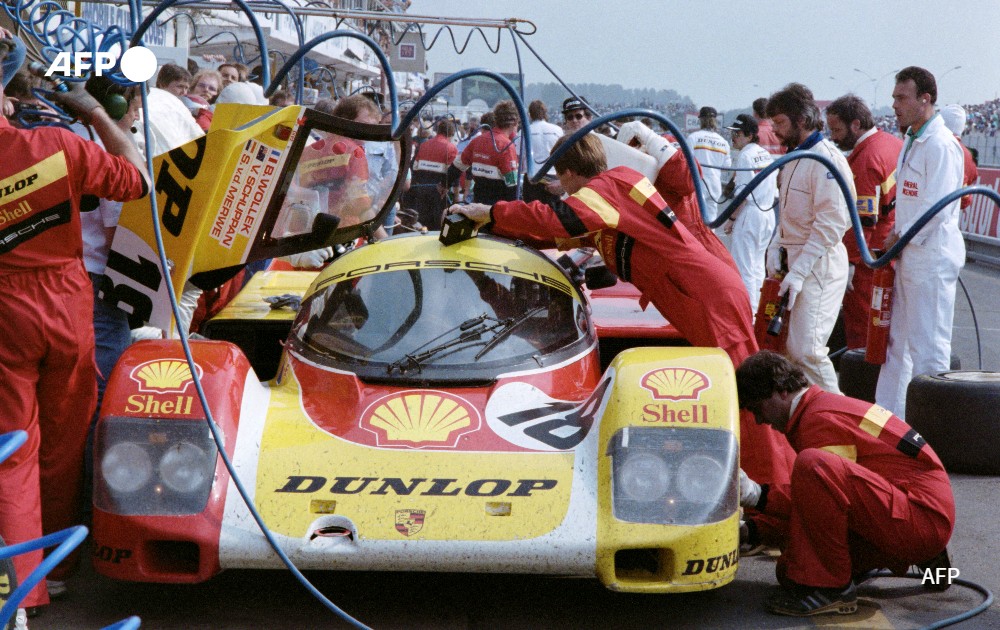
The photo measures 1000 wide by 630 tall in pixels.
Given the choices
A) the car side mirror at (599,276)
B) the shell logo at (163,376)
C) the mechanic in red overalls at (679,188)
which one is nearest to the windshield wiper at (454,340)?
the shell logo at (163,376)

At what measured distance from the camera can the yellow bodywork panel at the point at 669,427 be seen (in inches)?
144

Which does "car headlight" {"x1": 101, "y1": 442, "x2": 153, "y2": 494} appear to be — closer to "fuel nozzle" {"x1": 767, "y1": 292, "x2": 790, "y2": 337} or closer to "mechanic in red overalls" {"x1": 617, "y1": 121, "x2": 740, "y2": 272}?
"mechanic in red overalls" {"x1": 617, "y1": 121, "x2": 740, "y2": 272}

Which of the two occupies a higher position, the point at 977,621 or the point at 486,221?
the point at 486,221

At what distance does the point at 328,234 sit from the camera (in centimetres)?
563

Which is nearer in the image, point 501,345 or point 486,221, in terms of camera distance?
point 501,345

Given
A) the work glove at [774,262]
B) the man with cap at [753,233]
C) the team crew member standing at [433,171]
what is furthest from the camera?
the team crew member standing at [433,171]

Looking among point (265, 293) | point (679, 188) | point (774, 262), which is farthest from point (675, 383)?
point (265, 293)

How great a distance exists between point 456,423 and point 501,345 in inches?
23.7

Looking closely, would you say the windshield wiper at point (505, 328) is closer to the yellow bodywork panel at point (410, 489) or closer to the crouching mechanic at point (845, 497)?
the yellow bodywork panel at point (410, 489)

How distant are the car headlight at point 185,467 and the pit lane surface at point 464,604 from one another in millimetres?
473

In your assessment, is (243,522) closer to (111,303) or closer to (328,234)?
(111,303)

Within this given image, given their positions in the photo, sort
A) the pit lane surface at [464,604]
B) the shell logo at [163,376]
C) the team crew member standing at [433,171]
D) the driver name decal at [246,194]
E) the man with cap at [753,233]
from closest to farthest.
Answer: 1. the pit lane surface at [464,604]
2. the shell logo at [163,376]
3. the driver name decal at [246,194]
4. the man with cap at [753,233]
5. the team crew member standing at [433,171]

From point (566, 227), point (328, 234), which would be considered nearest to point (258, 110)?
point (328, 234)

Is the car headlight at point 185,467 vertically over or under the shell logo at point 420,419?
under
